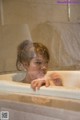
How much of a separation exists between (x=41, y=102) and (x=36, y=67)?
1.04 feet

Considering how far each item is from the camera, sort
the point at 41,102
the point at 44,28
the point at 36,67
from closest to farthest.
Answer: the point at 41,102 < the point at 36,67 < the point at 44,28

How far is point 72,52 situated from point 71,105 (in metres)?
1.00

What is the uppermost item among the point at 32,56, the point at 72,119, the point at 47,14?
the point at 47,14

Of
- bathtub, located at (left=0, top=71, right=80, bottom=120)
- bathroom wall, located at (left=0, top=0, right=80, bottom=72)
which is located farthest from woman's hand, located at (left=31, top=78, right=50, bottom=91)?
bathroom wall, located at (left=0, top=0, right=80, bottom=72)

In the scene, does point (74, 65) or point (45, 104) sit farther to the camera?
point (74, 65)

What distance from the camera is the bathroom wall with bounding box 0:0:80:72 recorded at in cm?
172

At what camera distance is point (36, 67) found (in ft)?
3.92

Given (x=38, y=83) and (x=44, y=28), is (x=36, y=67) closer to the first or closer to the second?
(x=38, y=83)

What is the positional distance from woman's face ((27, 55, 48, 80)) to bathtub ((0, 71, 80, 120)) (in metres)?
0.14

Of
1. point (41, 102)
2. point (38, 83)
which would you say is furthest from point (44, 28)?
point (41, 102)

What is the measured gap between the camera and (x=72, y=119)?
31.9 inches

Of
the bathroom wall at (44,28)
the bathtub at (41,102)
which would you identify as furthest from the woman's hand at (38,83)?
the bathroom wall at (44,28)

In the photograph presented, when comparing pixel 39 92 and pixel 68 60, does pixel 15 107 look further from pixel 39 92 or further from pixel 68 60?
pixel 68 60

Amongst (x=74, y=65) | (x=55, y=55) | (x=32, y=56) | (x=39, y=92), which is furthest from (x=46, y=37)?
(x=39, y=92)
